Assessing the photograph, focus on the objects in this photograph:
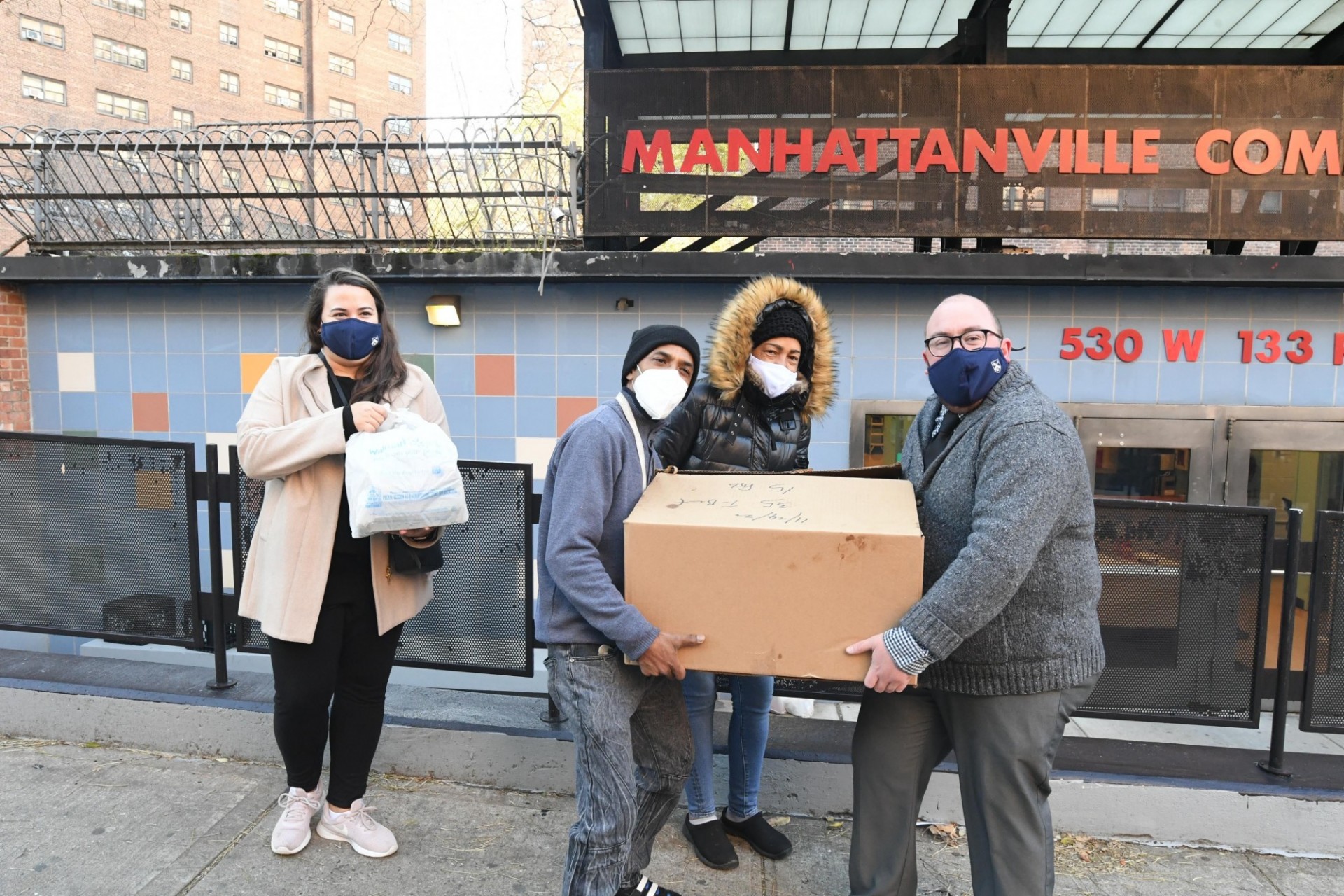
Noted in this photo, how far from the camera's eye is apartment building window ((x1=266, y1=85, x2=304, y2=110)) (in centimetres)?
4897

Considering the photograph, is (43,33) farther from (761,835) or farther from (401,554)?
(761,835)

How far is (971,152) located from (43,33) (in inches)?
1853

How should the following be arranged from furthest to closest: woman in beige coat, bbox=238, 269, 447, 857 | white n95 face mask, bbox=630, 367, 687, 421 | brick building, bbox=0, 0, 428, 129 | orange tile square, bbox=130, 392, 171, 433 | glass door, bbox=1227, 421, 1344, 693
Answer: brick building, bbox=0, 0, 428, 129
orange tile square, bbox=130, 392, 171, 433
glass door, bbox=1227, 421, 1344, 693
woman in beige coat, bbox=238, 269, 447, 857
white n95 face mask, bbox=630, 367, 687, 421

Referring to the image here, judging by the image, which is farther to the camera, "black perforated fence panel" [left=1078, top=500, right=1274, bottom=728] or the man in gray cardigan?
"black perforated fence panel" [left=1078, top=500, right=1274, bottom=728]

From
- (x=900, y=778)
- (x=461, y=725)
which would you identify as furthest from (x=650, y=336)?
(x=461, y=725)

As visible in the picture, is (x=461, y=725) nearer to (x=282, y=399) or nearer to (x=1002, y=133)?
(x=282, y=399)

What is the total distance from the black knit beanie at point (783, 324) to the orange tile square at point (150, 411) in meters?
5.36

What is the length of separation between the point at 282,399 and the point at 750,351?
5.06 ft

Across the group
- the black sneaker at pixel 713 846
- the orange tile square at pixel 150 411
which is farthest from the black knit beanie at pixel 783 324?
the orange tile square at pixel 150 411

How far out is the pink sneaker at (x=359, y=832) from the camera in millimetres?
2799

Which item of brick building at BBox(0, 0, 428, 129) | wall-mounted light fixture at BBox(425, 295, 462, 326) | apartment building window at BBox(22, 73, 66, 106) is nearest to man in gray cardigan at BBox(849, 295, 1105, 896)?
wall-mounted light fixture at BBox(425, 295, 462, 326)

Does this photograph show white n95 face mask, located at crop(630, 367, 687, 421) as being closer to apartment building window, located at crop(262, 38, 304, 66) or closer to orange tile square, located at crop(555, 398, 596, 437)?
orange tile square, located at crop(555, 398, 596, 437)

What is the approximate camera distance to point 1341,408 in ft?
17.5

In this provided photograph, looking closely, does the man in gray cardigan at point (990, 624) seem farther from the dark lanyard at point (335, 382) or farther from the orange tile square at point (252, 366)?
the orange tile square at point (252, 366)
